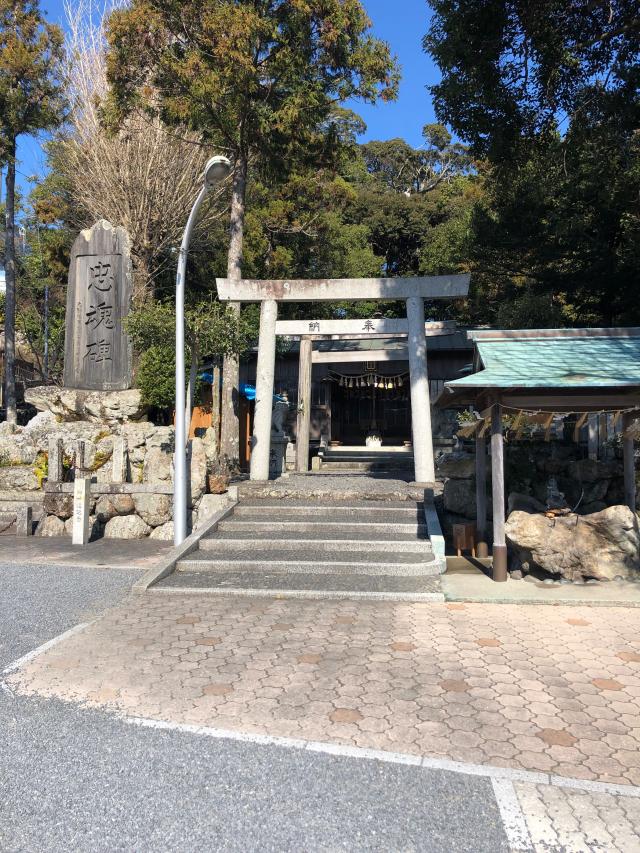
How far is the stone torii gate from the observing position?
40.7 feet

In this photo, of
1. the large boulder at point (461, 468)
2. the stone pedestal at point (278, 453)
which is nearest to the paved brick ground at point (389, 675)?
the large boulder at point (461, 468)

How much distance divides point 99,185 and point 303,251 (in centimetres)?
759

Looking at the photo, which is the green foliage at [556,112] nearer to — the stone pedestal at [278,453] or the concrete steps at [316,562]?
the stone pedestal at [278,453]

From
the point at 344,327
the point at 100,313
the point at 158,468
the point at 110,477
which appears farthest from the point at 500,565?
the point at 100,313

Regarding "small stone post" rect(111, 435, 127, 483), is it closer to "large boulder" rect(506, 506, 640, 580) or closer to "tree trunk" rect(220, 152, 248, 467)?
"tree trunk" rect(220, 152, 248, 467)

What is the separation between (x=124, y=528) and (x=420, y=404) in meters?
6.65

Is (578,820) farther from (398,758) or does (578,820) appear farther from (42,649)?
(42,649)

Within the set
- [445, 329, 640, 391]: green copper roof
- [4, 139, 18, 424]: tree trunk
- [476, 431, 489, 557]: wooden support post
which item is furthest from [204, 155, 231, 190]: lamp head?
[4, 139, 18, 424]: tree trunk

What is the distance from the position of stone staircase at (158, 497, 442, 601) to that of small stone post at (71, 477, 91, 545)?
3196mm

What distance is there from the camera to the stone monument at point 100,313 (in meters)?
13.3

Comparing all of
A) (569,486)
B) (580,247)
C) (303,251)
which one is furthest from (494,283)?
(569,486)

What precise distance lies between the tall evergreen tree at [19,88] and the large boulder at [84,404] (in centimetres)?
205

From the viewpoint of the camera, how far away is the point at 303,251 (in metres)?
23.4

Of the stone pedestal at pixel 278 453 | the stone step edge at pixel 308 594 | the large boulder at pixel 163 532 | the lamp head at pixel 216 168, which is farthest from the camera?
the stone pedestal at pixel 278 453
